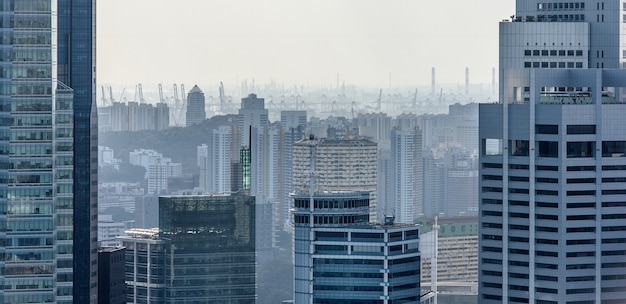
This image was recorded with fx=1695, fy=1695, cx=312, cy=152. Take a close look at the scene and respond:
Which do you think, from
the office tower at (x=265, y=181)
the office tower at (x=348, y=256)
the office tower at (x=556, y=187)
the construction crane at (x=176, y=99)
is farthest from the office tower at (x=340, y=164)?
the office tower at (x=556, y=187)

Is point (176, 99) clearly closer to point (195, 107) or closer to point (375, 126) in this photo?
point (195, 107)

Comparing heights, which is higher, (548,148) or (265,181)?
(548,148)

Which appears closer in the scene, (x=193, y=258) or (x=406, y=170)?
(x=193, y=258)

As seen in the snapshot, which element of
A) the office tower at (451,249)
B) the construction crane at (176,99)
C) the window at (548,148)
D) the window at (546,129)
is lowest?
the office tower at (451,249)

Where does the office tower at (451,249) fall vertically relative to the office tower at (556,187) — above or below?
below

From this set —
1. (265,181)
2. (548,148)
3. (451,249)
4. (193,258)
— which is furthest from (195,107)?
(548,148)

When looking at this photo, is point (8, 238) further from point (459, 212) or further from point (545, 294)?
point (459, 212)

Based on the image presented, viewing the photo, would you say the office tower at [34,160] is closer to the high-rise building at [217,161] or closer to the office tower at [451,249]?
the high-rise building at [217,161]
